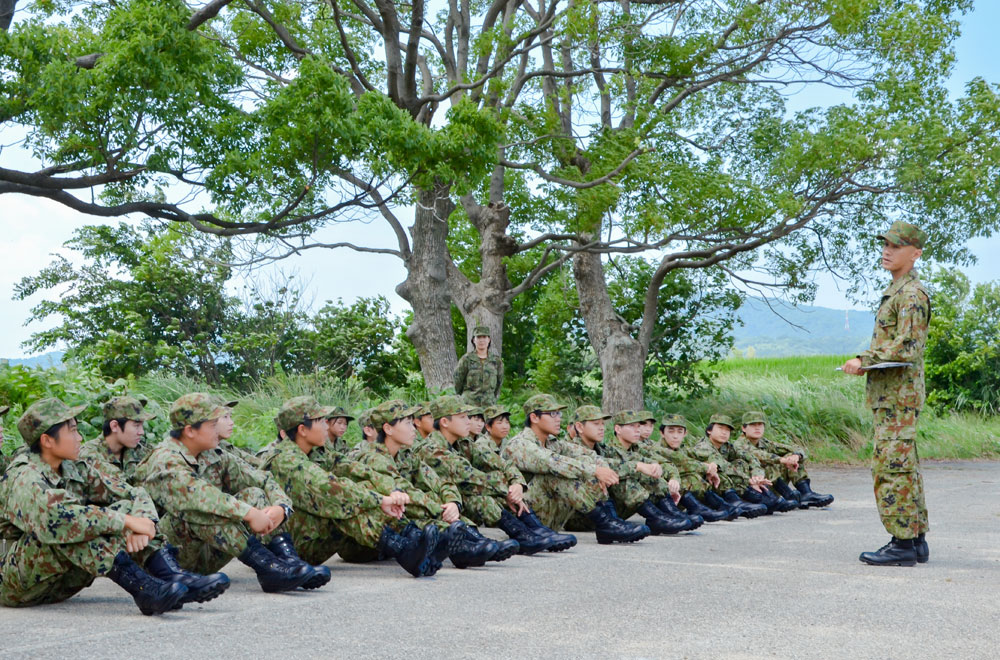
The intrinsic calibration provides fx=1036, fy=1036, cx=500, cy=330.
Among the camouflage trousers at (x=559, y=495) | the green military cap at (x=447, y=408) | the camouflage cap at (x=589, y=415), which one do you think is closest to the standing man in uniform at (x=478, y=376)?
the camouflage cap at (x=589, y=415)

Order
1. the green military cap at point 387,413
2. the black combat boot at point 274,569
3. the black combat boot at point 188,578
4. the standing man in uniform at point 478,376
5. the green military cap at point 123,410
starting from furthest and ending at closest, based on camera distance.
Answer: the standing man in uniform at point 478,376, the green military cap at point 387,413, the green military cap at point 123,410, the black combat boot at point 274,569, the black combat boot at point 188,578

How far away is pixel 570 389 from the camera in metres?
21.1

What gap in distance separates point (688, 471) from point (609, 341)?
30.4 feet

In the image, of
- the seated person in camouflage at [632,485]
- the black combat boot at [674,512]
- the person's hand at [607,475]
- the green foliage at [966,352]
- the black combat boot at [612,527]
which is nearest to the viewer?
the person's hand at [607,475]

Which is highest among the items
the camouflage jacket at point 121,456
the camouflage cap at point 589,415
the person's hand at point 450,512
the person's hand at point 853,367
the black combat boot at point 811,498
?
the person's hand at point 853,367

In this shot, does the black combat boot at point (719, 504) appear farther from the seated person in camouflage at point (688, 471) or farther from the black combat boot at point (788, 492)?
the black combat boot at point (788, 492)

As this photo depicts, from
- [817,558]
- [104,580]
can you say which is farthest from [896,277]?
[104,580]

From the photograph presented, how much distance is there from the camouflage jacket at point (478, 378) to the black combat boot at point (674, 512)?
398 centimetres

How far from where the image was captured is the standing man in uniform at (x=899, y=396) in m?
6.88

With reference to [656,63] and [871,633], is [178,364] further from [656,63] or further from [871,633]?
[871,633]

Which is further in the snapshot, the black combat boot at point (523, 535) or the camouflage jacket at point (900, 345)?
the black combat boot at point (523, 535)

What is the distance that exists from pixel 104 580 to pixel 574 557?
3.29 m

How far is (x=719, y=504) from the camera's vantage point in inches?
408

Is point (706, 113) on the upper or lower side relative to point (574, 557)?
upper
